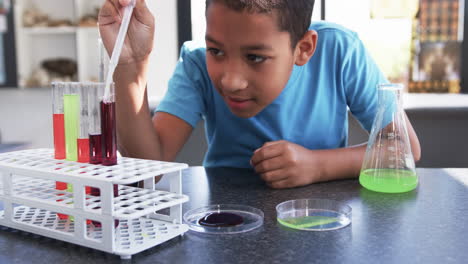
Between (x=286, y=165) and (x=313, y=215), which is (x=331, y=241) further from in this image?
(x=286, y=165)

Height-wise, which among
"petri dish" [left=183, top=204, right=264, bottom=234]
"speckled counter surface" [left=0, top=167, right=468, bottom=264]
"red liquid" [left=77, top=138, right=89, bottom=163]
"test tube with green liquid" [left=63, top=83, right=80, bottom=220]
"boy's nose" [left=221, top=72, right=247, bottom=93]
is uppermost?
"boy's nose" [left=221, top=72, right=247, bottom=93]

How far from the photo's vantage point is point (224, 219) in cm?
63

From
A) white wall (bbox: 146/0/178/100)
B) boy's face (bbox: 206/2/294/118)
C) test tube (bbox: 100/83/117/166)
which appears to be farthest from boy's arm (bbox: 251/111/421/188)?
white wall (bbox: 146/0/178/100)

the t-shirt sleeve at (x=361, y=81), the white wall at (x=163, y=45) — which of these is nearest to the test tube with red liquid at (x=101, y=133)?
the t-shirt sleeve at (x=361, y=81)

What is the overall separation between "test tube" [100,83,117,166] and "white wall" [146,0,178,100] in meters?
2.49

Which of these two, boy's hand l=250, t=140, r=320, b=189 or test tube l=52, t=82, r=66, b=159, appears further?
boy's hand l=250, t=140, r=320, b=189

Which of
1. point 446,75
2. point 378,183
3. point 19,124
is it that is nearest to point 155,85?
point 19,124

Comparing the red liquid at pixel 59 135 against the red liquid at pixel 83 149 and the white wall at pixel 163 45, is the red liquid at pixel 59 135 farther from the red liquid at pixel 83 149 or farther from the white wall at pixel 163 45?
the white wall at pixel 163 45

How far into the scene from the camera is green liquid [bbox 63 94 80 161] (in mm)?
599

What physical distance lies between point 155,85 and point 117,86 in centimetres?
229

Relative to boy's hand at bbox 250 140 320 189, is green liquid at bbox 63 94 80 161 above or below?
above

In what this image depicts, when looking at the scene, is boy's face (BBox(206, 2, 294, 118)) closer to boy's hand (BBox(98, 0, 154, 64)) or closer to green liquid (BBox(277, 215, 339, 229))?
boy's hand (BBox(98, 0, 154, 64))

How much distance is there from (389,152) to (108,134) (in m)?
0.47

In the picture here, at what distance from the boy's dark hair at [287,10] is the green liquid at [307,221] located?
33cm
